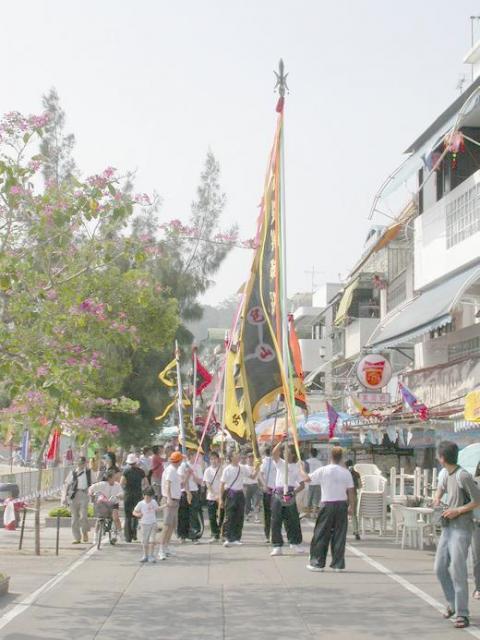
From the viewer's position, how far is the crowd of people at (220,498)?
14906 mm

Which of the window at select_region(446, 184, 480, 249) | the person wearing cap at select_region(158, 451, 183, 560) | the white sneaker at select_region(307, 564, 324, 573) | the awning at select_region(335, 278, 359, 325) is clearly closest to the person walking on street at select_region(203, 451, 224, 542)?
the person wearing cap at select_region(158, 451, 183, 560)

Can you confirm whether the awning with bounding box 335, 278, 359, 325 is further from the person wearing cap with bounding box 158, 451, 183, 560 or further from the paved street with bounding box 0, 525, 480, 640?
the paved street with bounding box 0, 525, 480, 640

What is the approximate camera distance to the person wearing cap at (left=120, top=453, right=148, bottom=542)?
2061 cm

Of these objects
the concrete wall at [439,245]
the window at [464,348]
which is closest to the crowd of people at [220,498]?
the window at [464,348]

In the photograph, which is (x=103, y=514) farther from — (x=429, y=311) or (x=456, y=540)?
(x=456, y=540)

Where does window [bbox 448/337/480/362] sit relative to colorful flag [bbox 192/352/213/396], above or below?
above

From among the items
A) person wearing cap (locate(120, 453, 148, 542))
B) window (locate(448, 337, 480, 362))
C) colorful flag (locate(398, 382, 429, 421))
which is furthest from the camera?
window (locate(448, 337, 480, 362))

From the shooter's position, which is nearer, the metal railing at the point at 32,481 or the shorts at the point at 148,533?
the shorts at the point at 148,533

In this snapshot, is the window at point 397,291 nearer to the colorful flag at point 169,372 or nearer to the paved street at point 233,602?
the colorful flag at point 169,372

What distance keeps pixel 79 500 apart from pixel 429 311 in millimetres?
8871

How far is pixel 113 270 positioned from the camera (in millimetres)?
16703

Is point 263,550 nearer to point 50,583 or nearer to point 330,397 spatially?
point 50,583

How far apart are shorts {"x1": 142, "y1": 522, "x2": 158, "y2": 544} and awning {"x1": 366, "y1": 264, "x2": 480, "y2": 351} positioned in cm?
852

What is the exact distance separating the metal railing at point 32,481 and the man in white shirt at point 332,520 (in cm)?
1408
